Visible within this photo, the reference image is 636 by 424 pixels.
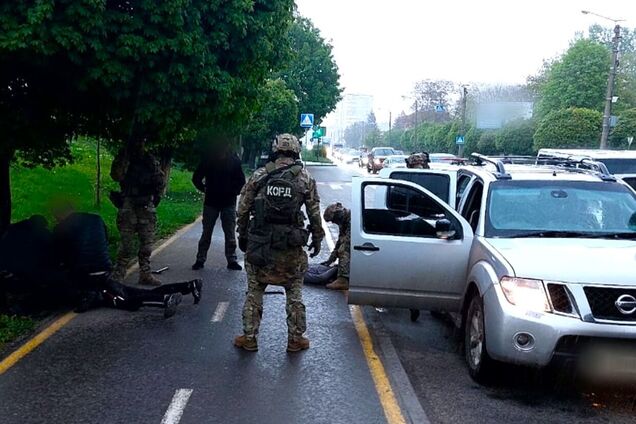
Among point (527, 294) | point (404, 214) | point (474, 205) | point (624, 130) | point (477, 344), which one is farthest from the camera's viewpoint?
point (624, 130)

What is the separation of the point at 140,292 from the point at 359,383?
317 centimetres

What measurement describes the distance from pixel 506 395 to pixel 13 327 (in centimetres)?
461

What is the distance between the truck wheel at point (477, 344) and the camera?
599 centimetres

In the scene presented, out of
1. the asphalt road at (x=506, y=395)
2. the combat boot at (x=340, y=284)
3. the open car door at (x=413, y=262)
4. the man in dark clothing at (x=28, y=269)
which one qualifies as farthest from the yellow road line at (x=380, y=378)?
the man in dark clothing at (x=28, y=269)

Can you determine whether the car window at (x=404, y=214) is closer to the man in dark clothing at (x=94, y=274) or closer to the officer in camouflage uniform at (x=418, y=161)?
the officer in camouflage uniform at (x=418, y=161)

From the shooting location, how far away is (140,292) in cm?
832

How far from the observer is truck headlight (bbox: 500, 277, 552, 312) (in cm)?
557

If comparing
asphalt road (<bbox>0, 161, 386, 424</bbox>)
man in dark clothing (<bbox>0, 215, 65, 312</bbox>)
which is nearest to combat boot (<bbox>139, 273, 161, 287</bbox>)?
asphalt road (<bbox>0, 161, 386, 424</bbox>)

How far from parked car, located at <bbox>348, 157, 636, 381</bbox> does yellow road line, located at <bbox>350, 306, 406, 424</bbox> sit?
48 centimetres

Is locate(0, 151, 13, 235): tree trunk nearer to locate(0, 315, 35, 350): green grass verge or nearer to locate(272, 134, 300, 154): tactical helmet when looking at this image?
locate(0, 315, 35, 350): green grass verge

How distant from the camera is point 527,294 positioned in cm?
565

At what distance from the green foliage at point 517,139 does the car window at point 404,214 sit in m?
37.5

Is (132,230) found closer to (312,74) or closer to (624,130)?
(624,130)

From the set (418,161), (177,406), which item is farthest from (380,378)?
(418,161)
